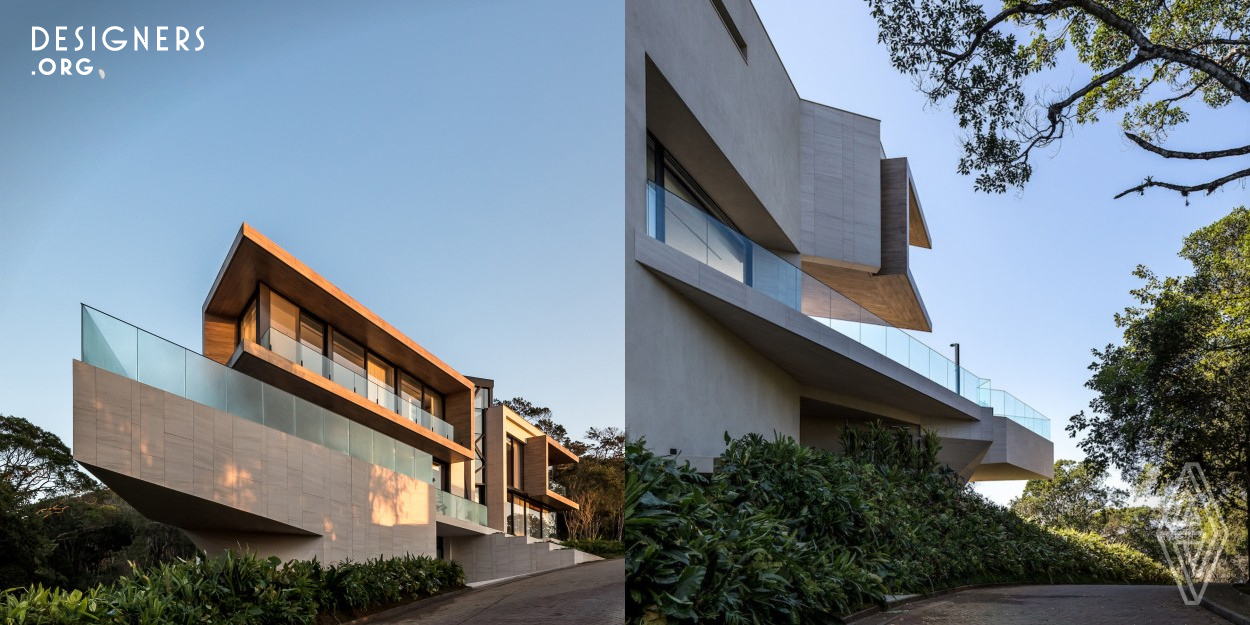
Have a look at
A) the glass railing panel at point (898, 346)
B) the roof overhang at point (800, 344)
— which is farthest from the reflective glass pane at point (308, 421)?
Answer: the glass railing panel at point (898, 346)

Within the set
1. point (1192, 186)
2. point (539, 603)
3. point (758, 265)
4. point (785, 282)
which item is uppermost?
point (1192, 186)

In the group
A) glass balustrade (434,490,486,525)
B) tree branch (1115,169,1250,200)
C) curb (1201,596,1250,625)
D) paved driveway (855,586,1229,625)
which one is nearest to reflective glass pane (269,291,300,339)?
glass balustrade (434,490,486,525)

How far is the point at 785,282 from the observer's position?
13688 millimetres

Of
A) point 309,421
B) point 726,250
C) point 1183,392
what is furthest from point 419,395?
point 1183,392

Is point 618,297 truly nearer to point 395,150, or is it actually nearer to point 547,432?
point 547,432

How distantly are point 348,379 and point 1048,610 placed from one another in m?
11.9

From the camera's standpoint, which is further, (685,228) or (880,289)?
(880,289)

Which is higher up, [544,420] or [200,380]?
[200,380]

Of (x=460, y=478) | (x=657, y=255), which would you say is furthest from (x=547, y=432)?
(x=657, y=255)

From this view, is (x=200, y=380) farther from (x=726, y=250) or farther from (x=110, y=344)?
(x=726, y=250)

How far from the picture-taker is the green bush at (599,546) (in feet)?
12.0

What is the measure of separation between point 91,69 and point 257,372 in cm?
167

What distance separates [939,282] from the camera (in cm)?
4962

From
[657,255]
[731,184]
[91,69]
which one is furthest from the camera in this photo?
[731,184]
